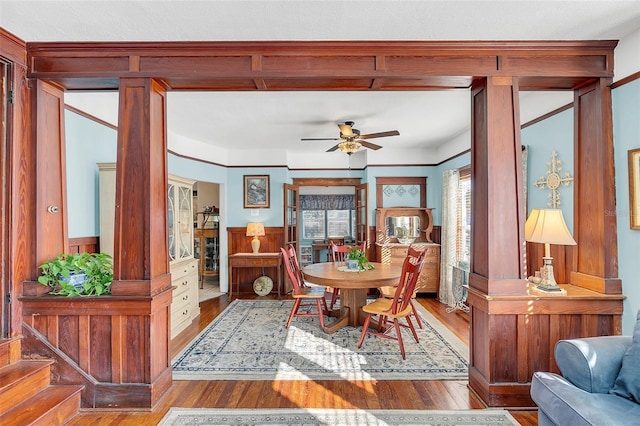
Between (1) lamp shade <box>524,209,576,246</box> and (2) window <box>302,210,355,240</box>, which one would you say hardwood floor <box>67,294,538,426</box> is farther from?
(2) window <box>302,210,355,240</box>

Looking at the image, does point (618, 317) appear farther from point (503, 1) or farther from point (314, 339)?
point (314, 339)

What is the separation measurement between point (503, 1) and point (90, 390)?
12.2 ft

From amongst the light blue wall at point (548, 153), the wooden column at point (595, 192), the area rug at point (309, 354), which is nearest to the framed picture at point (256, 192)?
the area rug at point (309, 354)

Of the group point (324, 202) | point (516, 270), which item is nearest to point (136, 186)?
point (516, 270)

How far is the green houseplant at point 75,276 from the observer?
2348mm

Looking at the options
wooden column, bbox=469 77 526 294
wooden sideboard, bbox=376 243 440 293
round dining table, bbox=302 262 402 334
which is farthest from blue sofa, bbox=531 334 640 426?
wooden sideboard, bbox=376 243 440 293

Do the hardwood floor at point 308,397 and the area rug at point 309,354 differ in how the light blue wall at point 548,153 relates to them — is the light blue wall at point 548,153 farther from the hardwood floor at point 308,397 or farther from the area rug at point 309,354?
the hardwood floor at point 308,397

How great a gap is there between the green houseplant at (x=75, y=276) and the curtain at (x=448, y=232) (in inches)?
177

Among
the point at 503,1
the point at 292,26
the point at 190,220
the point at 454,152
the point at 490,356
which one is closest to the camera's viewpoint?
the point at 503,1

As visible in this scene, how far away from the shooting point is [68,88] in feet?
8.64

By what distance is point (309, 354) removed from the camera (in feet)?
10.5

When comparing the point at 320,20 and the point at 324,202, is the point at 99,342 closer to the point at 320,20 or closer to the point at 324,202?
the point at 320,20

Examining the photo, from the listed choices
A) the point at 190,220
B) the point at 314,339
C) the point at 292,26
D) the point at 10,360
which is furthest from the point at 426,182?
the point at 10,360

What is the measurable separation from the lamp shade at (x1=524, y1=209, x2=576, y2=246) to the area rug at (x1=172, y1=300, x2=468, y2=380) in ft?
4.33
